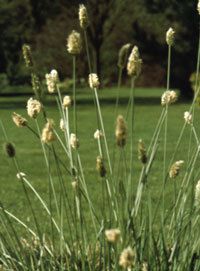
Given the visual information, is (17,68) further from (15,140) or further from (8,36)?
(15,140)

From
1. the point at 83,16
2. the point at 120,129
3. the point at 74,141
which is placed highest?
the point at 83,16

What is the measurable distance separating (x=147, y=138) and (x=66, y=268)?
12675mm

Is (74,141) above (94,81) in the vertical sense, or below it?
below

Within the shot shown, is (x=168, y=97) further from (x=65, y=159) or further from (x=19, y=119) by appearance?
(x=65, y=159)

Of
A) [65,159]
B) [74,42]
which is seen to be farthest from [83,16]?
[65,159]

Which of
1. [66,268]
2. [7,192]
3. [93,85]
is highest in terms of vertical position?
[93,85]

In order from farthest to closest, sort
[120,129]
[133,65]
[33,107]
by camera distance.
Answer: [33,107], [133,65], [120,129]

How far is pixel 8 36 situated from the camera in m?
31.8

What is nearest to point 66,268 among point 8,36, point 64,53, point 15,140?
point 15,140

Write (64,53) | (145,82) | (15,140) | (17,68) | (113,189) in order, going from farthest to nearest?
(145,82) < (64,53) < (17,68) < (15,140) < (113,189)

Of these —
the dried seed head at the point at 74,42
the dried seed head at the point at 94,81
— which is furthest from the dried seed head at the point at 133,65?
the dried seed head at the point at 94,81

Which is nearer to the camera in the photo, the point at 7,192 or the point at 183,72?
the point at 7,192

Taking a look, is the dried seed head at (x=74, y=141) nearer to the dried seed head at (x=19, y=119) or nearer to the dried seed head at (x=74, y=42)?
the dried seed head at (x=19, y=119)

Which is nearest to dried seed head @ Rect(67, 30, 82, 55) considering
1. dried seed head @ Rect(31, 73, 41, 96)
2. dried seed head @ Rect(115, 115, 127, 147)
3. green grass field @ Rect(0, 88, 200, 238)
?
dried seed head @ Rect(31, 73, 41, 96)
